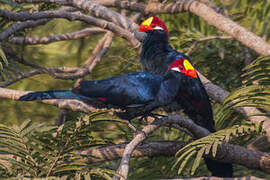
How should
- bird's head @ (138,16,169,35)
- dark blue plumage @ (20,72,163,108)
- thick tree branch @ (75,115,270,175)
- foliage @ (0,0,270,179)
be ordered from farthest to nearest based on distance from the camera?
bird's head @ (138,16,169,35) → dark blue plumage @ (20,72,163,108) → thick tree branch @ (75,115,270,175) → foliage @ (0,0,270,179)

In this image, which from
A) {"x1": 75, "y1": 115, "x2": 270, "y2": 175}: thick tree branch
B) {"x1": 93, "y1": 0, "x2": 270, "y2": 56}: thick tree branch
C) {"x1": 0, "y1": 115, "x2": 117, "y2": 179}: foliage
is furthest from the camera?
{"x1": 93, "y1": 0, "x2": 270, "y2": 56}: thick tree branch

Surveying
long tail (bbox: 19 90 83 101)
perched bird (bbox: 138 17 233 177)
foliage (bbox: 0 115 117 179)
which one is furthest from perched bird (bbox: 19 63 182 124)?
A: foliage (bbox: 0 115 117 179)

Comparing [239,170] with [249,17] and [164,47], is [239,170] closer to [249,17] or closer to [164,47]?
[164,47]

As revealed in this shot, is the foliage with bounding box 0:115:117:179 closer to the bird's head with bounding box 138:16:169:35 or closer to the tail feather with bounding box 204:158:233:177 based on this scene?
the tail feather with bounding box 204:158:233:177

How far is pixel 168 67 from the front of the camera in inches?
109

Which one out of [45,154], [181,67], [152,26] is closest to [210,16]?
[152,26]

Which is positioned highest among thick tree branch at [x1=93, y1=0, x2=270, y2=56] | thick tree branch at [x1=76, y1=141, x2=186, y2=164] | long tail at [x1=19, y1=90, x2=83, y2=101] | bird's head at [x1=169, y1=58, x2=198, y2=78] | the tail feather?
thick tree branch at [x1=93, y1=0, x2=270, y2=56]

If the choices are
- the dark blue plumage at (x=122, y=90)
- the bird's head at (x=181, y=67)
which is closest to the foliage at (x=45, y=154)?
the dark blue plumage at (x=122, y=90)

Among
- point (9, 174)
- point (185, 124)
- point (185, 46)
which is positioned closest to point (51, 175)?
point (9, 174)

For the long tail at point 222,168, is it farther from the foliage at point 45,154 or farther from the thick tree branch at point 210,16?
the foliage at point 45,154

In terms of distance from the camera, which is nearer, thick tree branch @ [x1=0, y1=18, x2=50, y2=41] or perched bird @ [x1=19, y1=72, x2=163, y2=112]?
perched bird @ [x1=19, y1=72, x2=163, y2=112]

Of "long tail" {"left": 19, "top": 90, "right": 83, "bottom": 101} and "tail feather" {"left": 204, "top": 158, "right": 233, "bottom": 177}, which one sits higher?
"long tail" {"left": 19, "top": 90, "right": 83, "bottom": 101}

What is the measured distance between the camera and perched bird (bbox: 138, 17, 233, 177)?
2.85 meters

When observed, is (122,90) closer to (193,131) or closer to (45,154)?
(193,131)
